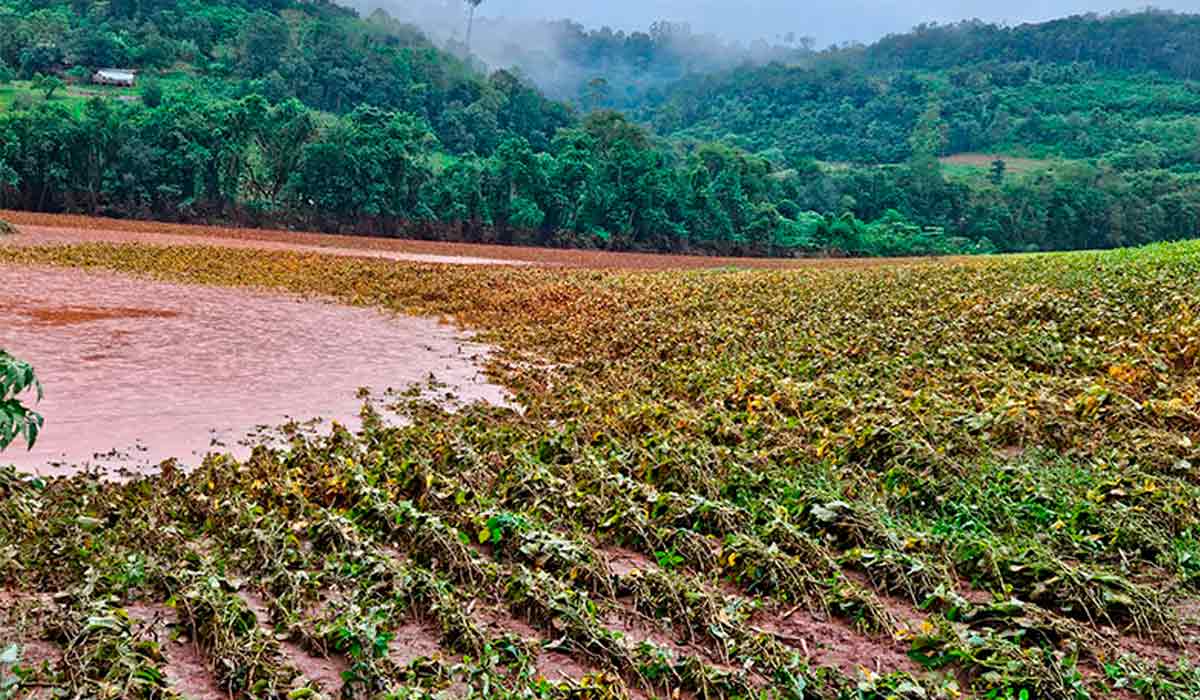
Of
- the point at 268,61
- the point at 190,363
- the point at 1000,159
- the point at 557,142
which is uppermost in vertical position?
the point at 268,61

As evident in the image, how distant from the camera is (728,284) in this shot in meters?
20.4

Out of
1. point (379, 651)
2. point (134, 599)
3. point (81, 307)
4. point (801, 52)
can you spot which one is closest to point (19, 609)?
point (134, 599)

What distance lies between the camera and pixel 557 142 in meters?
67.2

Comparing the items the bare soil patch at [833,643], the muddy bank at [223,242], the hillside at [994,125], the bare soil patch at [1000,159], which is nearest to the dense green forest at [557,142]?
the hillside at [994,125]

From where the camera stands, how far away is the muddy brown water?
A: 7.69 metres

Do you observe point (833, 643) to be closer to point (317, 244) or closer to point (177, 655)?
point (177, 655)

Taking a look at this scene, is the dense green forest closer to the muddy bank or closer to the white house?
the white house

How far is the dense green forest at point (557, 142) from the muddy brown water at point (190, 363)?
101 ft

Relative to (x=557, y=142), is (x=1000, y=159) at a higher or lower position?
higher

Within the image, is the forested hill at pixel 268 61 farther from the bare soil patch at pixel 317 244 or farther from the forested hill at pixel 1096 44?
the forested hill at pixel 1096 44

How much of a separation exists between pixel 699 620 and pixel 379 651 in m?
1.58

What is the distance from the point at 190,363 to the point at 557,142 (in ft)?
193

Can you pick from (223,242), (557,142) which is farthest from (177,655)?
(557,142)

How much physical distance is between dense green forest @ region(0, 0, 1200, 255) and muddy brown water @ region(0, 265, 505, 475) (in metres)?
30.9
